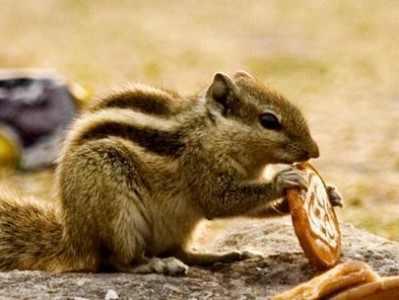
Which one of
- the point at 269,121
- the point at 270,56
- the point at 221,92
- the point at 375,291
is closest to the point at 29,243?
the point at 221,92

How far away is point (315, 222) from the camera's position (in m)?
6.19

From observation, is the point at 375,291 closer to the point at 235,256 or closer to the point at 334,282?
the point at 334,282

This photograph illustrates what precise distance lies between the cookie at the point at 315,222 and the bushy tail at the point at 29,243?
4.33ft

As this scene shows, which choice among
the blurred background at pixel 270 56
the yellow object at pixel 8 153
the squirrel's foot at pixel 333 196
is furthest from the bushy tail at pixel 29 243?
the yellow object at pixel 8 153

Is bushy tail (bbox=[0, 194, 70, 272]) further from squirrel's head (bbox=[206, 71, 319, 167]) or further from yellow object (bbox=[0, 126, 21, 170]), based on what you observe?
yellow object (bbox=[0, 126, 21, 170])

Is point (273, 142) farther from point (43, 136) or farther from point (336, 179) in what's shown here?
point (43, 136)

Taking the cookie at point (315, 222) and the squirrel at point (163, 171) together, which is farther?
the squirrel at point (163, 171)

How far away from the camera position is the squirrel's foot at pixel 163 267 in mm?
6438

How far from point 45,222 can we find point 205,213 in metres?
0.94

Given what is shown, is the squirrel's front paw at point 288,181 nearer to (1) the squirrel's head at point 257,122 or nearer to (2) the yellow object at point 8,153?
(1) the squirrel's head at point 257,122

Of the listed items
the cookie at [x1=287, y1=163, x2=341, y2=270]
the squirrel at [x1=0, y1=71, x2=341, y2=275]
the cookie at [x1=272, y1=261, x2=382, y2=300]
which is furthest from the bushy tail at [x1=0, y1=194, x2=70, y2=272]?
the cookie at [x1=272, y1=261, x2=382, y2=300]

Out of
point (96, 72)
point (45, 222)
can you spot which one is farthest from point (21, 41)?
point (45, 222)

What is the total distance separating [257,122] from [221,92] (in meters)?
0.26

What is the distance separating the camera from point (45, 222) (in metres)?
6.92
